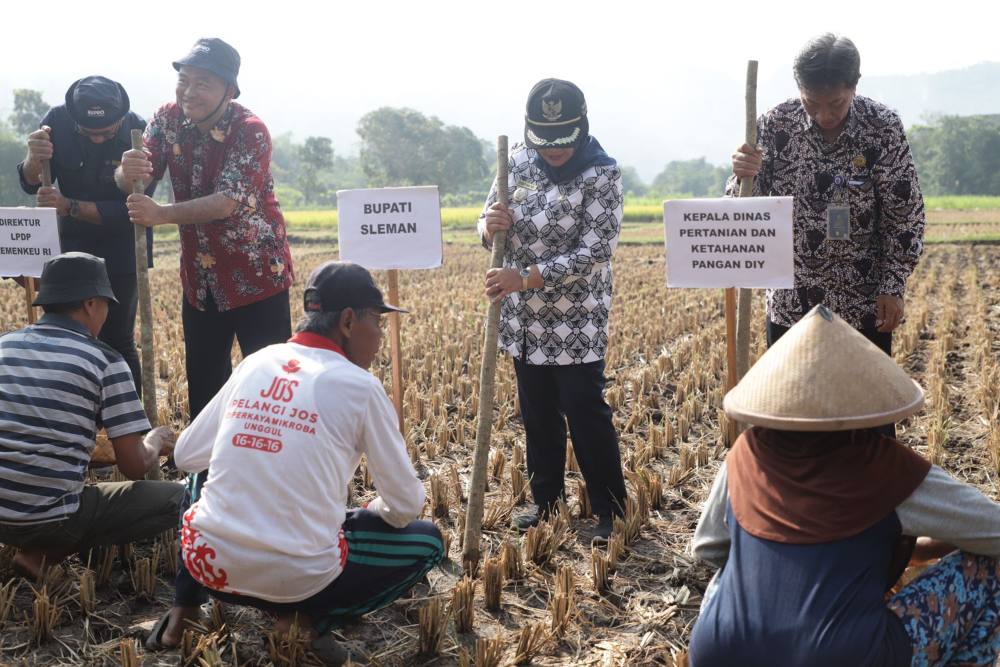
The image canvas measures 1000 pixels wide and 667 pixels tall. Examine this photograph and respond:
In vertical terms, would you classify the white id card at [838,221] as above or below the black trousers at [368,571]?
above

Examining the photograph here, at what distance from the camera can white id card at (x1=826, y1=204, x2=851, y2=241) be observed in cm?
363

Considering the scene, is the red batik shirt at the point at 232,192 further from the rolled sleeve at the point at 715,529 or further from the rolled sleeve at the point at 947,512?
the rolled sleeve at the point at 947,512

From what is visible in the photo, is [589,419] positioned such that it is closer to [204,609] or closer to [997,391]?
[204,609]

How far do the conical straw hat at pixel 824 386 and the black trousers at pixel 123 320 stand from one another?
373 cm

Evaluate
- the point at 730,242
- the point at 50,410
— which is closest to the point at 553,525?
the point at 730,242

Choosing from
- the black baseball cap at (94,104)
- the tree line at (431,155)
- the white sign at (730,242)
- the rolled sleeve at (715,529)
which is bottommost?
the rolled sleeve at (715,529)

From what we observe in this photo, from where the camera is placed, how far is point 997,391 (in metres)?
5.93

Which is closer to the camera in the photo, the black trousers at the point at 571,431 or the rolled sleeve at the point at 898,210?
the rolled sleeve at the point at 898,210

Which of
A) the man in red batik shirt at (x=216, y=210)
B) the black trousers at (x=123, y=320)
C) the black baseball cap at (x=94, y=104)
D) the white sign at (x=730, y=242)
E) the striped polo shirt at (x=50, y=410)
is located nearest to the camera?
the striped polo shirt at (x=50, y=410)

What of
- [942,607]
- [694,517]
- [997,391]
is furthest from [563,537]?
[997,391]

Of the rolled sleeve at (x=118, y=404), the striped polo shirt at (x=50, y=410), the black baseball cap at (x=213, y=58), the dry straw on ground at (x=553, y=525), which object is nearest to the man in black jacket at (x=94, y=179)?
the black baseball cap at (x=213, y=58)

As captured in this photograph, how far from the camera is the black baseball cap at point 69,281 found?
3.29 metres

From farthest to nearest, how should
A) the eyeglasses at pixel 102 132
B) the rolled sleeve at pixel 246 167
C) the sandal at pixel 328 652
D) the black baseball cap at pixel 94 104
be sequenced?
1. the eyeglasses at pixel 102 132
2. the black baseball cap at pixel 94 104
3. the rolled sleeve at pixel 246 167
4. the sandal at pixel 328 652

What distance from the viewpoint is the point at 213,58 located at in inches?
162
